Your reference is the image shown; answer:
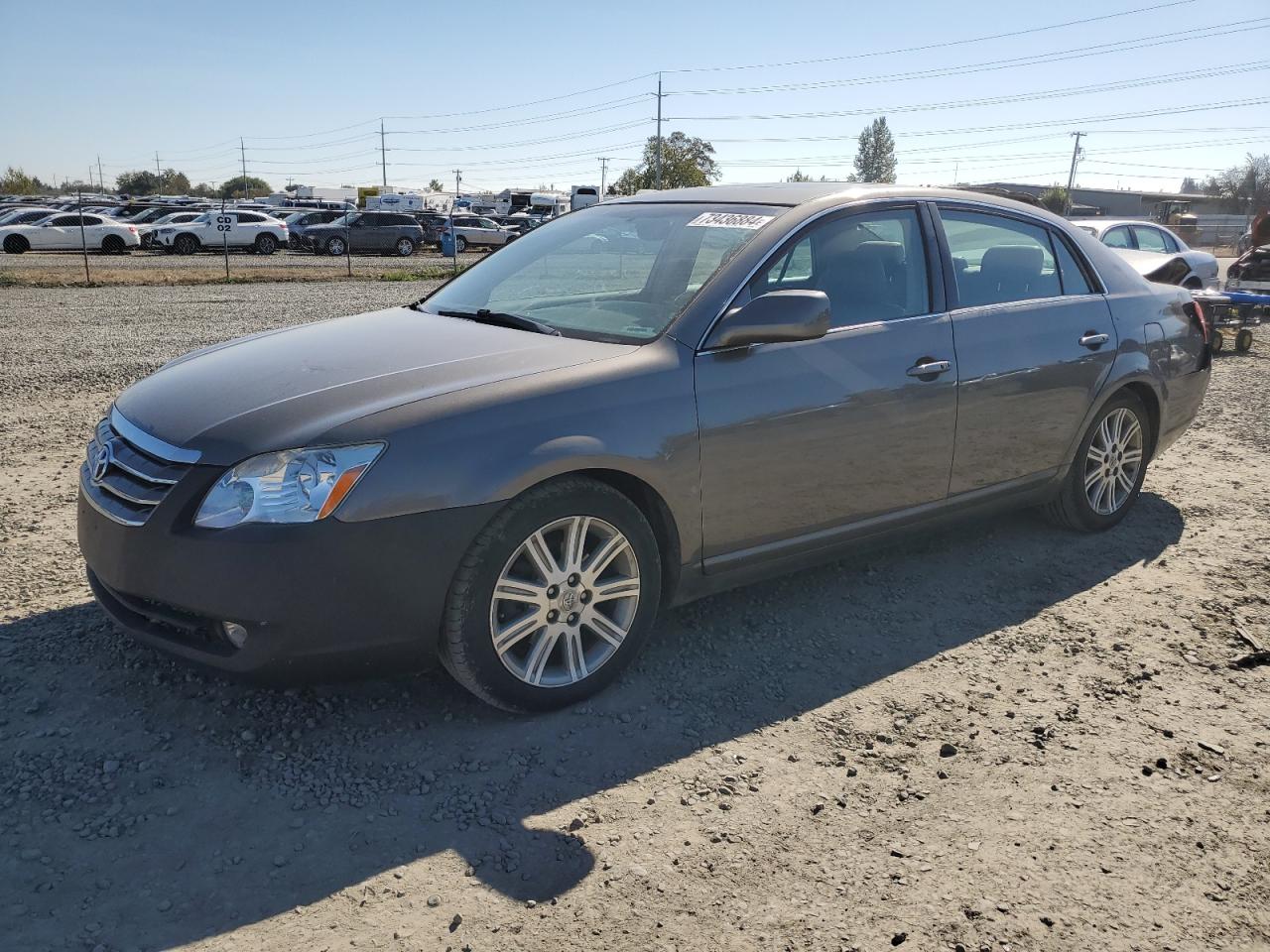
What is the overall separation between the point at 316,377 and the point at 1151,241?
14.5m

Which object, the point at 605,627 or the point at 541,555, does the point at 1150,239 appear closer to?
the point at 605,627

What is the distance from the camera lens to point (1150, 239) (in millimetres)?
14734

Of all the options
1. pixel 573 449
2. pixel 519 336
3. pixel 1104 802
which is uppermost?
pixel 519 336

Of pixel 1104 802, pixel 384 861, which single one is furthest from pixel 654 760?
pixel 1104 802

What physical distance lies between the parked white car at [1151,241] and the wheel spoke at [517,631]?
1258 centimetres

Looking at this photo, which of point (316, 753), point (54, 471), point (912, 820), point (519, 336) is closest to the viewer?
point (912, 820)

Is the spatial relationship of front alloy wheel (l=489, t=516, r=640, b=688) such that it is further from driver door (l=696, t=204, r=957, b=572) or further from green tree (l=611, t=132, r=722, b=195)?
green tree (l=611, t=132, r=722, b=195)

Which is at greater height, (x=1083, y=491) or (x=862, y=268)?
(x=862, y=268)

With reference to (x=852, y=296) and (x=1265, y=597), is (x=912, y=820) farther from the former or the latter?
(x=1265, y=597)

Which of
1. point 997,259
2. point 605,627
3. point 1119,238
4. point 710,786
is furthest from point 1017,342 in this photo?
point 1119,238

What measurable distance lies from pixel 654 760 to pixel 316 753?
105 centimetres

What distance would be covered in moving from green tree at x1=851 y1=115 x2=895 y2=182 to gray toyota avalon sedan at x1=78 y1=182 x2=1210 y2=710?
431ft

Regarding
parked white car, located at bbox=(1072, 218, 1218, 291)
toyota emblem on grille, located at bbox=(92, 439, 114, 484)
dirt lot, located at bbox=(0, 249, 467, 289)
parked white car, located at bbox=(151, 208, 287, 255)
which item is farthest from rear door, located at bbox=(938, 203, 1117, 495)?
A: parked white car, located at bbox=(151, 208, 287, 255)

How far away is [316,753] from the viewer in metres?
3.14
